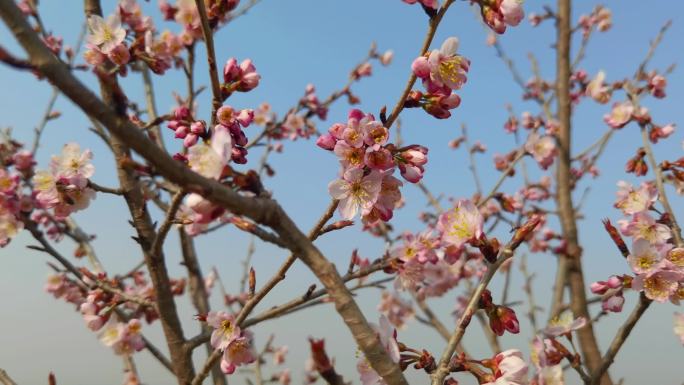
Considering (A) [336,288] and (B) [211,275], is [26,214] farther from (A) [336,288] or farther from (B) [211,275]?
(B) [211,275]

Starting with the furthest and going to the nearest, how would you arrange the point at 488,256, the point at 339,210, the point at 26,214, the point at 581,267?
1. the point at 581,267
2. the point at 26,214
3. the point at 339,210
4. the point at 488,256

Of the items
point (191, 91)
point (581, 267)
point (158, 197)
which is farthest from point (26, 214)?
point (581, 267)

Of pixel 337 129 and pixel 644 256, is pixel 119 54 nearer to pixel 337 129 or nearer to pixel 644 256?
pixel 337 129

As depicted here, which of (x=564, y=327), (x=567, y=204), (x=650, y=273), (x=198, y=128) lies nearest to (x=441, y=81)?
(x=198, y=128)

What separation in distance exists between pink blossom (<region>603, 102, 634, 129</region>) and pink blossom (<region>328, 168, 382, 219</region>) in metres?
2.77

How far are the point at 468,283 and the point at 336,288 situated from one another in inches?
185

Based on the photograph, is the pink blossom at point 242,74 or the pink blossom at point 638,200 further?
the pink blossom at point 638,200

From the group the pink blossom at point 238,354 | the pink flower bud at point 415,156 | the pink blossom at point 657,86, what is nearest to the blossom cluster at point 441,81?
the pink flower bud at point 415,156

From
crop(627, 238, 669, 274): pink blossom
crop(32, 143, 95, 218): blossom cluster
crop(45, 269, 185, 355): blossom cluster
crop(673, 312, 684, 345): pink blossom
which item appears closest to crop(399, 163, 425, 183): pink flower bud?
crop(627, 238, 669, 274): pink blossom

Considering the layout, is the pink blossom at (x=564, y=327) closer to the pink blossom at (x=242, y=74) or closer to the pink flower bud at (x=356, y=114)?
the pink flower bud at (x=356, y=114)

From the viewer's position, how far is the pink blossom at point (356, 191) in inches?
58.5

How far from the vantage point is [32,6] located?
3658 millimetres

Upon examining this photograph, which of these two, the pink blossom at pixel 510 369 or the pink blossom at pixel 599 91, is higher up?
the pink blossom at pixel 599 91

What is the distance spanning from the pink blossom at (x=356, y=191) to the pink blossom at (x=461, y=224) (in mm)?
295
